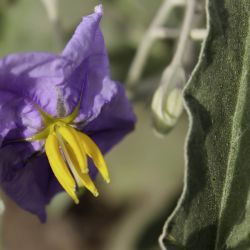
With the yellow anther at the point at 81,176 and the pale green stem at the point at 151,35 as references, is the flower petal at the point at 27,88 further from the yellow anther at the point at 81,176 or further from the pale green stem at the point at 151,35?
the pale green stem at the point at 151,35

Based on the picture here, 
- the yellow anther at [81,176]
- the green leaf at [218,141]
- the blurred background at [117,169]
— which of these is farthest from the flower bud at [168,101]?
the blurred background at [117,169]

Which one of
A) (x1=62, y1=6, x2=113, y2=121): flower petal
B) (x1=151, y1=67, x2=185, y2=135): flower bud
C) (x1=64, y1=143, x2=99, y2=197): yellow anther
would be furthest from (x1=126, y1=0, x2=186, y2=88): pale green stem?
(x1=64, y1=143, x2=99, y2=197): yellow anther

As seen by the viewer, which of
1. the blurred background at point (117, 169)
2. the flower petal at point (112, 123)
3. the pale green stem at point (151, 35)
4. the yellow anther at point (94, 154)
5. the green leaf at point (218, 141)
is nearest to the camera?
the green leaf at point (218, 141)

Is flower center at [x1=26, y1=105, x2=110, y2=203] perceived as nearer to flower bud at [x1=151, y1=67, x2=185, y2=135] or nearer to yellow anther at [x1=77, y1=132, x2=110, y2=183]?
yellow anther at [x1=77, y1=132, x2=110, y2=183]

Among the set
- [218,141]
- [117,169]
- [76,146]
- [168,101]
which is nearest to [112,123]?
[168,101]

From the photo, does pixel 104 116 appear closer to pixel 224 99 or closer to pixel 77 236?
pixel 224 99

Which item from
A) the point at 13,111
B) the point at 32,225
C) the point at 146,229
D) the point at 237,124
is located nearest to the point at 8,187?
the point at 13,111

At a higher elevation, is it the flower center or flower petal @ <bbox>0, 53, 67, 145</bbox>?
flower petal @ <bbox>0, 53, 67, 145</bbox>

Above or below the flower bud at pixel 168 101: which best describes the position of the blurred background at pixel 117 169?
below
